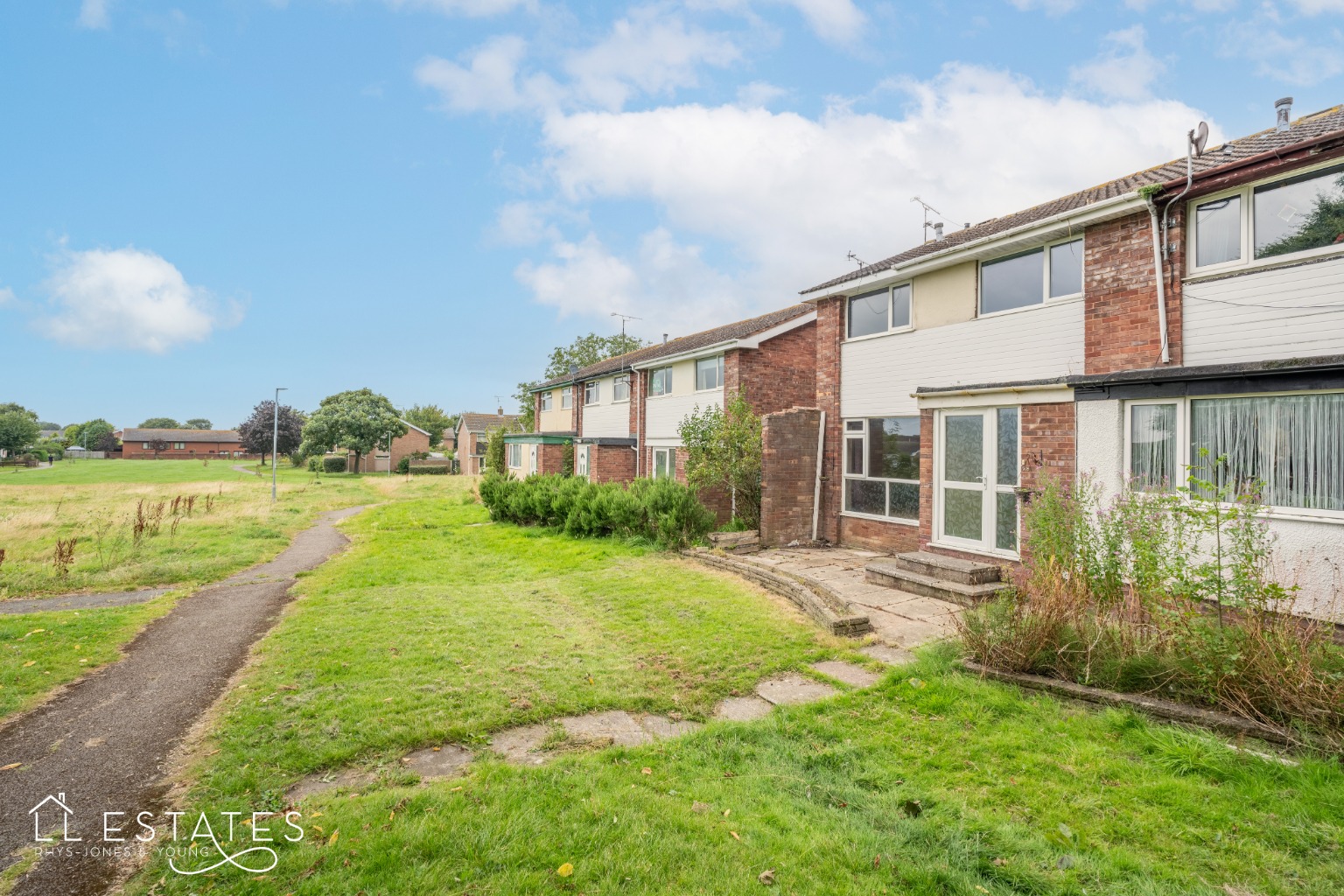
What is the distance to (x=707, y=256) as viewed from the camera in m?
29.5

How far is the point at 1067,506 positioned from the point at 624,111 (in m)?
16.2

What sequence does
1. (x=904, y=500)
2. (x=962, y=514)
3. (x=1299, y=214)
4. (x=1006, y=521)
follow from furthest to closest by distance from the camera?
(x=904, y=500) → (x=962, y=514) → (x=1006, y=521) → (x=1299, y=214)

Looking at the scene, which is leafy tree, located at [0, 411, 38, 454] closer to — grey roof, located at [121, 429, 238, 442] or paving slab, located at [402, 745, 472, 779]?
grey roof, located at [121, 429, 238, 442]

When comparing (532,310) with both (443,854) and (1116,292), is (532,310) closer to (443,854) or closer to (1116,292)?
(1116,292)

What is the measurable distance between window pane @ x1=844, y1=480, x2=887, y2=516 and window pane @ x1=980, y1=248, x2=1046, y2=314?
3.84 meters

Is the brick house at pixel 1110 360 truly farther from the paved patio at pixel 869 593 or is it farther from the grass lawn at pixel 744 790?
the grass lawn at pixel 744 790

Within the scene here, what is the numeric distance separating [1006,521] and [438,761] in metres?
8.35

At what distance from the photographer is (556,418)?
29.6 m

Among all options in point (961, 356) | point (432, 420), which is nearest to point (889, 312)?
point (961, 356)

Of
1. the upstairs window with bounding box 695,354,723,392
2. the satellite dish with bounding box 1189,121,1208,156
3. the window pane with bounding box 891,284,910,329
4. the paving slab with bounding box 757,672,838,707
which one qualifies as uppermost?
the satellite dish with bounding box 1189,121,1208,156

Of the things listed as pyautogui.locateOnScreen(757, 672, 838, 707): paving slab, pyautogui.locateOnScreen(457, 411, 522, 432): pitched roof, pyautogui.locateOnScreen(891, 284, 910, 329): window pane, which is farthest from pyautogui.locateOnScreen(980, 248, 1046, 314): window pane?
pyautogui.locateOnScreen(457, 411, 522, 432): pitched roof

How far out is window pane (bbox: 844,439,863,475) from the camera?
12.7 meters

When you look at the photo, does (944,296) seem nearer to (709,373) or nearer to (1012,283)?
(1012,283)

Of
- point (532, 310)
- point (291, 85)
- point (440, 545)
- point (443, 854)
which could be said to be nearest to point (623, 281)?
point (532, 310)
